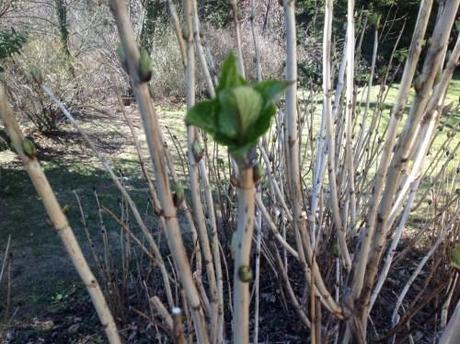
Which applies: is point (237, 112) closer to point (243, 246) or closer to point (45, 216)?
point (243, 246)

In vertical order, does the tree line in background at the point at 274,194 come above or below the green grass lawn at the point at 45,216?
above

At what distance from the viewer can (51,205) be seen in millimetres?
796

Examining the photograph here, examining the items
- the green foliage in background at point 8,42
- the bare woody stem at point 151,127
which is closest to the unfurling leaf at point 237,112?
the bare woody stem at point 151,127

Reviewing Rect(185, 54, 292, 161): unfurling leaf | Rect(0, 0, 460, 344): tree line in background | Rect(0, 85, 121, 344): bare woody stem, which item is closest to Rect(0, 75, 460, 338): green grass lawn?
Rect(0, 0, 460, 344): tree line in background

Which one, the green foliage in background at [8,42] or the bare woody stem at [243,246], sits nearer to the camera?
the bare woody stem at [243,246]

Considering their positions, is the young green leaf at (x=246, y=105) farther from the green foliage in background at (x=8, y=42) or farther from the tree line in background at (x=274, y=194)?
the green foliage in background at (x=8, y=42)

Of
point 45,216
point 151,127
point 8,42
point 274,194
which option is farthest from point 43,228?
point 151,127

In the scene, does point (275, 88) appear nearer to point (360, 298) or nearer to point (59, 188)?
point (360, 298)

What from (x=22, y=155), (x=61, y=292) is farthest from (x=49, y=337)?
(x=22, y=155)

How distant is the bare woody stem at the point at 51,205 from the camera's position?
0.73 meters

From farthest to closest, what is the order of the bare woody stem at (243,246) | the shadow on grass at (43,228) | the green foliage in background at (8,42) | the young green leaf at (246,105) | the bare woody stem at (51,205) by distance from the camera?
the green foliage in background at (8,42)
the shadow on grass at (43,228)
the bare woody stem at (51,205)
the bare woody stem at (243,246)
the young green leaf at (246,105)

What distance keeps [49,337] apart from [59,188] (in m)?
3.04

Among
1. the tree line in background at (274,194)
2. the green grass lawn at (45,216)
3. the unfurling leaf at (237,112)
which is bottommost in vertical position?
the green grass lawn at (45,216)

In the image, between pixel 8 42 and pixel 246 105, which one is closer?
pixel 246 105
